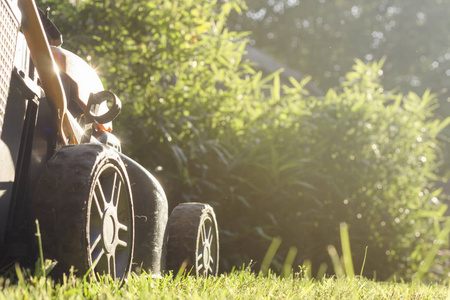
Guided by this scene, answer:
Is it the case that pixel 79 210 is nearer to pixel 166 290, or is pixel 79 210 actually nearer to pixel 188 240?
pixel 166 290

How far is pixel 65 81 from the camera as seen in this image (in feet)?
7.84

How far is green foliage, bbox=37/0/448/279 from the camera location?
16.4 ft

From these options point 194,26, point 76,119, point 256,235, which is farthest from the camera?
point 194,26

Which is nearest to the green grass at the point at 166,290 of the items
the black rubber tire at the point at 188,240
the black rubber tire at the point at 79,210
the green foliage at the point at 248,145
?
the black rubber tire at the point at 79,210

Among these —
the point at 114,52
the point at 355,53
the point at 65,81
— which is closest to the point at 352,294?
the point at 65,81

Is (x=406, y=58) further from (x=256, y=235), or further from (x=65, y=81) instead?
(x=65, y=81)

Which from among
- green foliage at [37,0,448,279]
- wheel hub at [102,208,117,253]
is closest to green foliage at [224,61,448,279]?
green foliage at [37,0,448,279]

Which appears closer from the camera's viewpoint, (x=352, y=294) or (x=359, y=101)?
(x=352, y=294)

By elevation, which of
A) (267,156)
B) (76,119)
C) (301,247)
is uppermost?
(76,119)

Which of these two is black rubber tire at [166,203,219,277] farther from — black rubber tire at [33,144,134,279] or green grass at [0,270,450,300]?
black rubber tire at [33,144,134,279]

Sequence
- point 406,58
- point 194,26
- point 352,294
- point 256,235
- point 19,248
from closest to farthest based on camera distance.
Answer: point 19,248, point 352,294, point 256,235, point 194,26, point 406,58

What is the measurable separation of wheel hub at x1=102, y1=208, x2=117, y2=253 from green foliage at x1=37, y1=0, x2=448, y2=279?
8.68 ft

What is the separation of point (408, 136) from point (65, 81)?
435cm

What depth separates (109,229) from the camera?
213 centimetres
